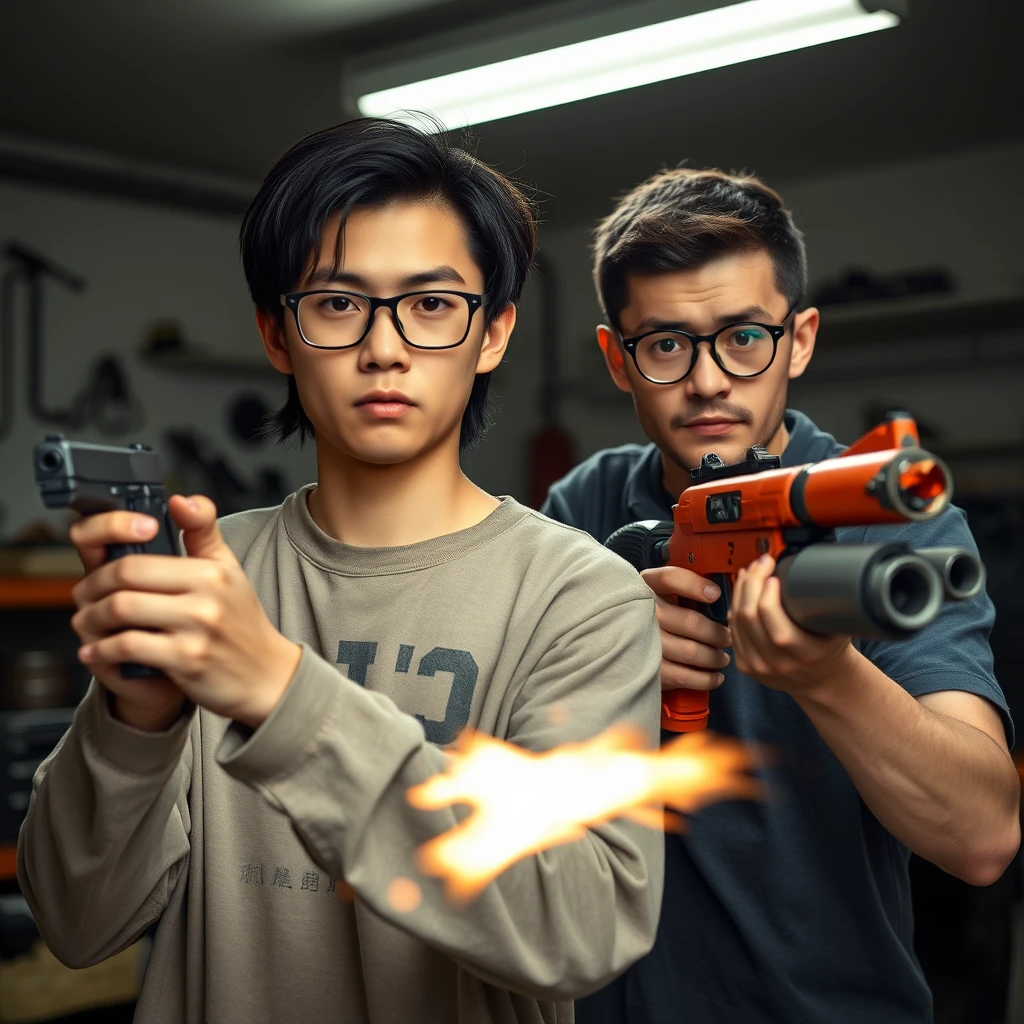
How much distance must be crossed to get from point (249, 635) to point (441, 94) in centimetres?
312

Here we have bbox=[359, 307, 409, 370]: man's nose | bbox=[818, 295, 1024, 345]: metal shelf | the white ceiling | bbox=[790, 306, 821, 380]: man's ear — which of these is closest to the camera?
bbox=[359, 307, 409, 370]: man's nose

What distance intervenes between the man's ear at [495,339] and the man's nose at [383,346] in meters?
0.16

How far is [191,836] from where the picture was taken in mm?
999

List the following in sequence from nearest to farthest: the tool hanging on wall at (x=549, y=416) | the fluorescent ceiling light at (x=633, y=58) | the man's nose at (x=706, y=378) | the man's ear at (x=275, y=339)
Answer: the man's ear at (x=275, y=339), the man's nose at (x=706, y=378), the fluorescent ceiling light at (x=633, y=58), the tool hanging on wall at (x=549, y=416)

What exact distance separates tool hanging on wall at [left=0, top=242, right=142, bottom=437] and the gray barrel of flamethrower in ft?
13.1

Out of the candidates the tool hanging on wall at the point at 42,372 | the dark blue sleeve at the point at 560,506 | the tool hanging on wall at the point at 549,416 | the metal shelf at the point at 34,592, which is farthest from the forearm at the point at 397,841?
the tool hanging on wall at the point at 549,416

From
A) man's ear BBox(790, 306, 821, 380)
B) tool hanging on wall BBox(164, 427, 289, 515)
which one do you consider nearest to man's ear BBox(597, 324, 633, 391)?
man's ear BBox(790, 306, 821, 380)

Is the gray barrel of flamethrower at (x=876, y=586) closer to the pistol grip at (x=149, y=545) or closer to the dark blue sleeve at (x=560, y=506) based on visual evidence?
the pistol grip at (x=149, y=545)

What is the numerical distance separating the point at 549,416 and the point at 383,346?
4752mm

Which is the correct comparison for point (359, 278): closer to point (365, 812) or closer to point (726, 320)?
point (365, 812)

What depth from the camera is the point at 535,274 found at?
339 cm

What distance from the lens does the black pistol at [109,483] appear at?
72 centimetres

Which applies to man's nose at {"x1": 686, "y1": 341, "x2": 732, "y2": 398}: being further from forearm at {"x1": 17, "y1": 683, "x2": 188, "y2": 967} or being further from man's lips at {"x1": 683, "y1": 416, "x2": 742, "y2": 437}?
forearm at {"x1": 17, "y1": 683, "x2": 188, "y2": 967}

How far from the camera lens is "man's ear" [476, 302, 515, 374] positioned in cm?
116
